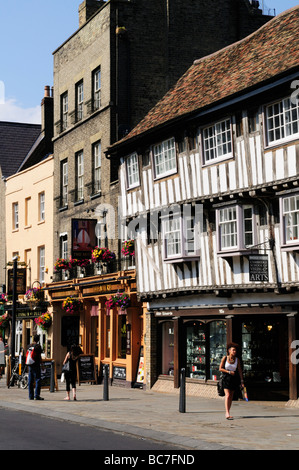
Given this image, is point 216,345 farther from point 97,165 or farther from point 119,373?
point 97,165

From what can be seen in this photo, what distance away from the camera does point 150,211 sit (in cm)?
2556

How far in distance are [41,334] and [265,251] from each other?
1883 cm

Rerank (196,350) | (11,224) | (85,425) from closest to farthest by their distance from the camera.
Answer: (85,425)
(196,350)
(11,224)

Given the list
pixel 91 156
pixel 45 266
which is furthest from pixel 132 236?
pixel 45 266

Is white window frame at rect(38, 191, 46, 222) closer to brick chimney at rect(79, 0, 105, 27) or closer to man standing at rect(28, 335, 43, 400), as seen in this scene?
brick chimney at rect(79, 0, 105, 27)

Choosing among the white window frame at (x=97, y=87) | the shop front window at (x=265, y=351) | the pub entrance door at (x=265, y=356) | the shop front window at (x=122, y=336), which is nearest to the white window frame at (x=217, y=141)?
the pub entrance door at (x=265, y=356)

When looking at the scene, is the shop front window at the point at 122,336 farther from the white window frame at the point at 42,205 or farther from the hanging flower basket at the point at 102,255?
the white window frame at the point at 42,205

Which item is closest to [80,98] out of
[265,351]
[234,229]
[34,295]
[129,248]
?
[129,248]

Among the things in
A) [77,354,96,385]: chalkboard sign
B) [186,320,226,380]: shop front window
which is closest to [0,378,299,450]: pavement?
[186,320,226,380]: shop front window

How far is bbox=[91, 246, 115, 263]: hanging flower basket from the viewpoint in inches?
1148

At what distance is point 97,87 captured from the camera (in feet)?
105

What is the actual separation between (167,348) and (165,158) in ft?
20.7

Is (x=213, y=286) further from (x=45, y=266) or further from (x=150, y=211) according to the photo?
(x=45, y=266)

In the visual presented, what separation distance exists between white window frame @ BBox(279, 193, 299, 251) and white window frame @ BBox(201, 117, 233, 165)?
2.54 metres
